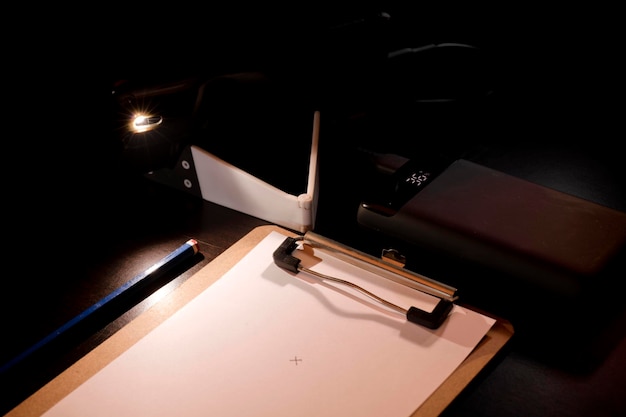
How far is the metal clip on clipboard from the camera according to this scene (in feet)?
2.45

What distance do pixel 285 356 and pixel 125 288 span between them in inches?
11.3

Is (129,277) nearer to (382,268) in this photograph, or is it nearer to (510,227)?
(382,268)

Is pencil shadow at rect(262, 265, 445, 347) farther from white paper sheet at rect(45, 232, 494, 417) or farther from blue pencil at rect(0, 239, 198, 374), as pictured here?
blue pencil at rect(0, 239, 198, 374)

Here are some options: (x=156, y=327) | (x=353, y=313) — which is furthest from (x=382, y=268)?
(x=156, y=327)

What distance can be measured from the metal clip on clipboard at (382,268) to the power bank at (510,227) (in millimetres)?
118

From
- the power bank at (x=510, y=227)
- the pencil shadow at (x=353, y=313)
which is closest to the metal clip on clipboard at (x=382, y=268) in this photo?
the pencil shadow at (x=353, y=313)

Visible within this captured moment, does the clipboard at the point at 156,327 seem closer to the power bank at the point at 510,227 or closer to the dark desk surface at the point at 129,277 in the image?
the dark desk surface at the point at 129,277

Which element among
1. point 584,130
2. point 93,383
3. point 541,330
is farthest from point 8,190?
point 584,130

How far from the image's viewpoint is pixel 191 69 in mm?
1294

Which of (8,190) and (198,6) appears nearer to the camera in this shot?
(8,190)

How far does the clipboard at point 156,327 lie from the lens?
2.19 ft

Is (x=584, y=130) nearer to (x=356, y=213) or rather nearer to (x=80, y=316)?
(x=356, y=213)

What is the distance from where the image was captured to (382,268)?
833mm

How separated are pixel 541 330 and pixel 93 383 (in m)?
0.63
